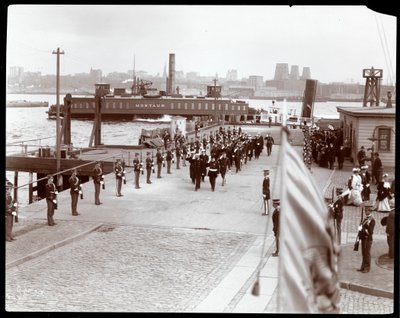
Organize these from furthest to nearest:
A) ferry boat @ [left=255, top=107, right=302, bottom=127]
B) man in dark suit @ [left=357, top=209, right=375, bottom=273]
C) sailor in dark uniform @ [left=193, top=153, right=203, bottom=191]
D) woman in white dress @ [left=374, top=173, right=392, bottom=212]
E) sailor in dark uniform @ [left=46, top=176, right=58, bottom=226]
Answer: ferry boat @ [left=255, top=107, right=302, bottom=127], sailor in dark uniform @ [left=193, top=153, right=203, bottom=191], woman in white dress @ [left=374, top=173, right=392, bottom=212], sailor in dark uniform @ [left=46, top=176, right=58, bottom=226], man in dark suit @ [left=357, top=209, right=375, bottom=273]

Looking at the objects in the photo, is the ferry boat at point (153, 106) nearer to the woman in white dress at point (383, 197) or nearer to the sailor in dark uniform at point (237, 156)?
the sailor in dark uniform at point (237, 156)

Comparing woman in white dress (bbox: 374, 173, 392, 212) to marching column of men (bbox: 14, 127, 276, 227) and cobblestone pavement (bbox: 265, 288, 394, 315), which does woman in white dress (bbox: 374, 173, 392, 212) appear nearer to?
marching column of men (bbox: 14, 127, 276, 227)

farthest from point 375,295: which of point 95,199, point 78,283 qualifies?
point 95,199

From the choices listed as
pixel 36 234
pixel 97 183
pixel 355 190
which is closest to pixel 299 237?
pixel 36 234

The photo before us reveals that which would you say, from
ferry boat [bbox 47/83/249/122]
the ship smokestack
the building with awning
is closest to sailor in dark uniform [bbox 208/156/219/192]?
Result: the building with awning

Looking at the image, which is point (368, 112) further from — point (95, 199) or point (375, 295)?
point (375, 295)

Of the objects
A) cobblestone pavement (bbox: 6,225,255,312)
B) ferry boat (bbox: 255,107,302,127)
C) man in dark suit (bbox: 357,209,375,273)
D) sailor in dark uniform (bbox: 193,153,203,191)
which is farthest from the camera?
ferry boat (bbox: 255,107,302,127)

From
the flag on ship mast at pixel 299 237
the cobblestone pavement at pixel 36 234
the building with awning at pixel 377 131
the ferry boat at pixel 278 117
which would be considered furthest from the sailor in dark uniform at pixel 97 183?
the flag on ship mast at pixel 299 237

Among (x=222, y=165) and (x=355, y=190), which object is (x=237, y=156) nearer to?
(x=222, y=165)
